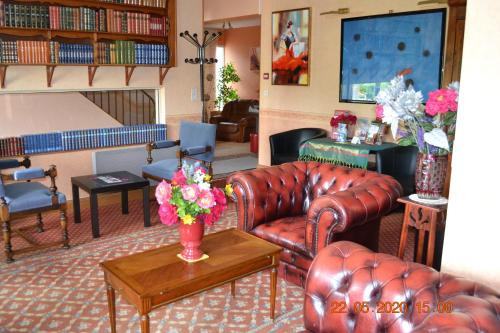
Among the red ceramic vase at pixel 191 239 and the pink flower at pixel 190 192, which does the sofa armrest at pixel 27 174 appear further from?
the pink flower at pixel 190 192

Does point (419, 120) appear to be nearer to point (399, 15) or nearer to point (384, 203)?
point (384, 203)

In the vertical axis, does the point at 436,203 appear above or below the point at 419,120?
below

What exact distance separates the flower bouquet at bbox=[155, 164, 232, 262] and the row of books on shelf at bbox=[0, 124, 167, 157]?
3402 mm

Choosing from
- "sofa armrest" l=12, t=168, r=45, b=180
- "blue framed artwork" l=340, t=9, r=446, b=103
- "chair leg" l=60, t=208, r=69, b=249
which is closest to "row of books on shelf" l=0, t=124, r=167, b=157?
"sofa armrest" l=12, t=168, r=45, b=180

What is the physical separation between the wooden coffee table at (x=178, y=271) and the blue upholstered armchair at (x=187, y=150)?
2435 mm

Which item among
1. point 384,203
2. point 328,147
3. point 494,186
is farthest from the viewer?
point 328,147

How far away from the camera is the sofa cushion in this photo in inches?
140

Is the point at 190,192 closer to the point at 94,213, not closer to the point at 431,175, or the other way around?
the point at 431,175

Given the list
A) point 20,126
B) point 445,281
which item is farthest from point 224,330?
point 20,126

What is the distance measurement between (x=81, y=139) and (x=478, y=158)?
191 inches

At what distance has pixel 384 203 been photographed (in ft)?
11.6

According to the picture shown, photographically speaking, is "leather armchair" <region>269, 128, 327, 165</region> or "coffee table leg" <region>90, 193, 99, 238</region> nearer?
"coffee table leg" <region>90, 193, 99, 238</region>

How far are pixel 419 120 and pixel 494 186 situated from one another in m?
0.78
